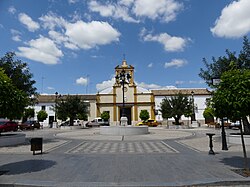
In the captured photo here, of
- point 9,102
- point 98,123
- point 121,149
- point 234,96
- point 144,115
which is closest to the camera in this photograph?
point 234,96

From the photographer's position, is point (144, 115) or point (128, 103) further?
point (128, 103)

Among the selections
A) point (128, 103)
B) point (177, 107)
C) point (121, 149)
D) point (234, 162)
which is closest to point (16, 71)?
point (121, 149)

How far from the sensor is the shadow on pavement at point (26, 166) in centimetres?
723

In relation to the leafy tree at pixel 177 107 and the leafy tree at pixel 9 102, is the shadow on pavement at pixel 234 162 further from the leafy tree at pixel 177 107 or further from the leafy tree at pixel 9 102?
the leafy tree at pixel 177 107

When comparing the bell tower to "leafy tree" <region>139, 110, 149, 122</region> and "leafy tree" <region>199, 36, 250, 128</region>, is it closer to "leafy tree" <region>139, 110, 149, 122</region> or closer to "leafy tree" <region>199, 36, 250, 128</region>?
"leafy tree" <region>139, 110, 149, 122</region>

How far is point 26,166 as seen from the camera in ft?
26.2

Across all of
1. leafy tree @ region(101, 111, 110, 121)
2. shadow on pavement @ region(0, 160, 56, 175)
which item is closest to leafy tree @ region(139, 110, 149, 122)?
leafy tree @ region(101, 111, 110, 121)

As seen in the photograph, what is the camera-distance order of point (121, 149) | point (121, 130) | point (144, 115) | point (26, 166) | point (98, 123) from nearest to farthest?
point (26, 166)
point (121, 149)
point (121, 130)
point (98, 123)
point (144, 115)

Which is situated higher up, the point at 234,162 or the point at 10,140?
the point at 10,140

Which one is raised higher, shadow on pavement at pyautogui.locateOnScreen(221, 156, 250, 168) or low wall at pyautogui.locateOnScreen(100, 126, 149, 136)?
low wall at pyautogui.locateOnScreen(100, 126, 149, 136)

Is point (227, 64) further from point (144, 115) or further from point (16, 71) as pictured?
point (144, 115)

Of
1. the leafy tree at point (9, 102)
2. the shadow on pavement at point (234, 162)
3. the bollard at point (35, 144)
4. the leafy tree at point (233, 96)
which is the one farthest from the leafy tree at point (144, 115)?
the leafy tree at point (233, 96)

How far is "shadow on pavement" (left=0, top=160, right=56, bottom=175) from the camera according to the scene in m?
7.23

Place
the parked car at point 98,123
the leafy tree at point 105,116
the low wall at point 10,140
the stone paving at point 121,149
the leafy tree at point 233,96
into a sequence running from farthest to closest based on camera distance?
the leafy tree at point 105,116 → the parked car at point 98,123 → the low wall at point 10,140 → the stone paving at point 121,149 → the leafy tree at point 233,96
